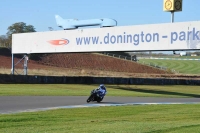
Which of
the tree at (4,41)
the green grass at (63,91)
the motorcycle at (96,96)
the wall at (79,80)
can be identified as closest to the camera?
the motorcycle at (96,96)

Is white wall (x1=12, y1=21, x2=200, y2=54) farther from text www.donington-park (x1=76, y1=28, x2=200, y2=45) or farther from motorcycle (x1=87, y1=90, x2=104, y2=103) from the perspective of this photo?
motorcycle (x1=87, y1=90, x2=104, y2=103)

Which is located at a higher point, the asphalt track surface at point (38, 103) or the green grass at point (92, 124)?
the asphalt track surface at point (38, 103)

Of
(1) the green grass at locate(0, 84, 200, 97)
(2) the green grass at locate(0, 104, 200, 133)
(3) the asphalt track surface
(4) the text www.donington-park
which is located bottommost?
(2) the green grass at locate(0, 104, 200, 133)

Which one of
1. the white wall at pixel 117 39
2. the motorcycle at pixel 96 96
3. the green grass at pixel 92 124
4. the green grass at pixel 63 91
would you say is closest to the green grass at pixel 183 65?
the white wall at pixel 117 39

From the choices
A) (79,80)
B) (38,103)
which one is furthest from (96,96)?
(79,80)

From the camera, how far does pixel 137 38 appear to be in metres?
31.5

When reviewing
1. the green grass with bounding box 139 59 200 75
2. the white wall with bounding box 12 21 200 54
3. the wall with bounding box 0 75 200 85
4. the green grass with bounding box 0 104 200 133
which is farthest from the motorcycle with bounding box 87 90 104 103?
the green grass with bounding box 139 59 200 75

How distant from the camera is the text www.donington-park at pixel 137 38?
28.4 metres

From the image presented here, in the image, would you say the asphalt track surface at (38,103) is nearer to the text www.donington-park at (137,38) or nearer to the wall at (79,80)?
the text www.donington-park at (137,38)

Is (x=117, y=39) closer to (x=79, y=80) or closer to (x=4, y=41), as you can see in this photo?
(x=79, y=80)

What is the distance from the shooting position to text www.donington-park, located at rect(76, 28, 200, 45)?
28391 mm

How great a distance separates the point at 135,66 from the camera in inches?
3100

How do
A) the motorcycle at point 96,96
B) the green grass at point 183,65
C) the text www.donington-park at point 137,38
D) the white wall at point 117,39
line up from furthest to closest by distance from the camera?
1. the green grass at point 183,65
2. the white wall at point 117,39
3. the text www.donington-park at point 137,38
4. the motorcycle at point 96,96

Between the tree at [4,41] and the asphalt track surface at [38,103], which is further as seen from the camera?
Answer: the tree at [4,41]
